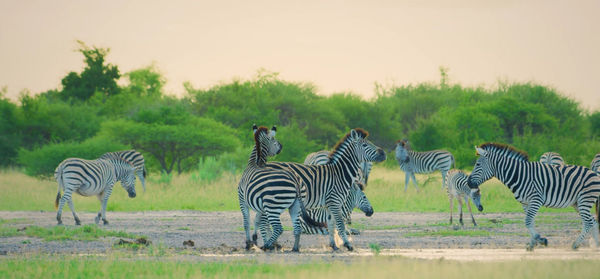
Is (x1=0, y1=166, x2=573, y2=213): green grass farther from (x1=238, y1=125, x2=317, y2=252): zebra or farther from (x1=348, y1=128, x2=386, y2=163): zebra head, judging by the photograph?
(x1=238, y1=125, x2=317, y2=252): zebra

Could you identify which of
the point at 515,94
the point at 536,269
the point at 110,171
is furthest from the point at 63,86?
the point at 536,269

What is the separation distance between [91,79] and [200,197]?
31807 millimetres

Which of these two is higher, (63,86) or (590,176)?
(63,86)

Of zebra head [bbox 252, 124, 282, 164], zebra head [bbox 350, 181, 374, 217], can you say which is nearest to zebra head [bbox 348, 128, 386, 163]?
zebra head [bbox 252, 124, 282, 164]

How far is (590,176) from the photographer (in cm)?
1205

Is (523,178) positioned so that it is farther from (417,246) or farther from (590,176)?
(417,246)

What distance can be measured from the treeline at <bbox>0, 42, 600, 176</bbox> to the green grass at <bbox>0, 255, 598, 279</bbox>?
19.0 meters

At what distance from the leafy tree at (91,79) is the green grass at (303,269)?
4404 centimetres

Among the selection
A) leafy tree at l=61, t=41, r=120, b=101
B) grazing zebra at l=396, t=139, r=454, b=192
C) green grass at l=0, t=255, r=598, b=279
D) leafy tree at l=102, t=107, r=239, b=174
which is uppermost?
leafy tree at l=61, t=41, r=120, b=101

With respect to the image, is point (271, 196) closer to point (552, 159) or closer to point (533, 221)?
point (533, 221)

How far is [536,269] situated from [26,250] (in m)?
7.38

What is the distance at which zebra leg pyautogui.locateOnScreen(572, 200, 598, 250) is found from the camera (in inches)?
458

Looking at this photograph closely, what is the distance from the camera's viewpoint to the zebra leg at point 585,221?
11.6m

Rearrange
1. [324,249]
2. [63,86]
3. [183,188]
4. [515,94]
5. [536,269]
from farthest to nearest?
[63,86] → [515,94] → [183,188] → [324,249] → [536,269]
